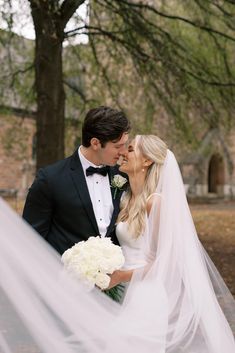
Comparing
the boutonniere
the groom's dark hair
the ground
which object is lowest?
the ground

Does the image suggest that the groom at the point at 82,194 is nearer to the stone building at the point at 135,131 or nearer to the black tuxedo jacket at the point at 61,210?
the black tuxedo jacket at the point at 61,210

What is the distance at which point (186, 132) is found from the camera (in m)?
12.7

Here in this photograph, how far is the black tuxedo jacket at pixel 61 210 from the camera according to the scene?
3.47 meters

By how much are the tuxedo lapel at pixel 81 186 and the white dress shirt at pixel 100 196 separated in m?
0.03

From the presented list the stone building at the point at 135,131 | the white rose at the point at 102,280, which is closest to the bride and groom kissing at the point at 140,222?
the white rose at the point at 102,280

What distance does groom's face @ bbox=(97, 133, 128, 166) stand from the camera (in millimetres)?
3418

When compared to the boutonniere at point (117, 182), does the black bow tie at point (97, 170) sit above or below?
above

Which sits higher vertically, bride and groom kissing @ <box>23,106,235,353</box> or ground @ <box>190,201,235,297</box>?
bride and groom kissing @ <box>23,106,235,353</box>

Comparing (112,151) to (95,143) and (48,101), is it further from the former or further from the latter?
(48,101)

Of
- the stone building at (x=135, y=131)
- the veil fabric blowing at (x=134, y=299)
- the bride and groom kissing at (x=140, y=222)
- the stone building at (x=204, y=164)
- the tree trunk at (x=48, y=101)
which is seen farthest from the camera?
the stone building at (x=204, y=164)

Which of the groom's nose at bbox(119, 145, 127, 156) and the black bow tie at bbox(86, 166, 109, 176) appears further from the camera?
the black bow tie at bbox(86, 166, 109, 176)

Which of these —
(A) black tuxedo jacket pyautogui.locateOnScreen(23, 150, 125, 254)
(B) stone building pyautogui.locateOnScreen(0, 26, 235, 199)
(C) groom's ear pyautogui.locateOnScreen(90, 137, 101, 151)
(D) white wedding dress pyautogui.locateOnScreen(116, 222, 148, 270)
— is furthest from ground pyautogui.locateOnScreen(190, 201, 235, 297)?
(C) groom's ear pyautogui.locateOnScreen(90, 137, 101, 151)

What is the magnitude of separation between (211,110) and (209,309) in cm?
876

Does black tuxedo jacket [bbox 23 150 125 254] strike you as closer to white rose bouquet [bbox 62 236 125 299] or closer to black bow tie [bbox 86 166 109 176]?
black bow tie [bbox 86 166 109 176]
